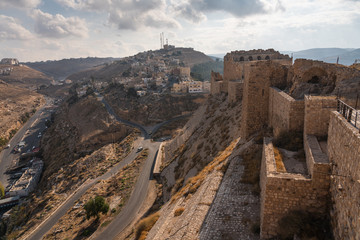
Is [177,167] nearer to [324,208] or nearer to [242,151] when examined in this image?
[242,151]

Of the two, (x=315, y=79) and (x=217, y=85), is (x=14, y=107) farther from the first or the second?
(x=315, y=79)

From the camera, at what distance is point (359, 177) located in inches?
173

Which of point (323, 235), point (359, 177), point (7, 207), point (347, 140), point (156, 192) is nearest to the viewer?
point (359, 177)

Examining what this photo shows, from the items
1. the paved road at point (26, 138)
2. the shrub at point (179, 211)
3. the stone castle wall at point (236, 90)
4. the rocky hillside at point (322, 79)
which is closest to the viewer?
the rocky hillside at point (322, 79)

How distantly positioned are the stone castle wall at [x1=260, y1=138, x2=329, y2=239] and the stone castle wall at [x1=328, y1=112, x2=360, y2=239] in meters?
0.37

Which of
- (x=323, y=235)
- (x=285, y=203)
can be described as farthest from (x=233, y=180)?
(x=323, y=235)

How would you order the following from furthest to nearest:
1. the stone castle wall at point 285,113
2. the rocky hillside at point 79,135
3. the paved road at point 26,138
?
1. the paved road at point 26,138
2. the rocky hillside at point 79,135
3. the stone castle wall at point 285,113

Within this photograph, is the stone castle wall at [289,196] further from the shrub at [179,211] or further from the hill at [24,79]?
the hill at [24,79]

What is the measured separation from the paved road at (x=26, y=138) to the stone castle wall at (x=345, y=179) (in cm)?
5364

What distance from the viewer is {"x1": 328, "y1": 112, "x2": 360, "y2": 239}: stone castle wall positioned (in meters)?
4.43

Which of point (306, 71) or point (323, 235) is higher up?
point (306, 71)

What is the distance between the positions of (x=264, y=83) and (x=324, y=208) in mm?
7612

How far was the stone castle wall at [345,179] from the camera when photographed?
4434mm

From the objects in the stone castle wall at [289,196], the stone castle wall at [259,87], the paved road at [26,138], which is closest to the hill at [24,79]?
the paved road at [26,138]
